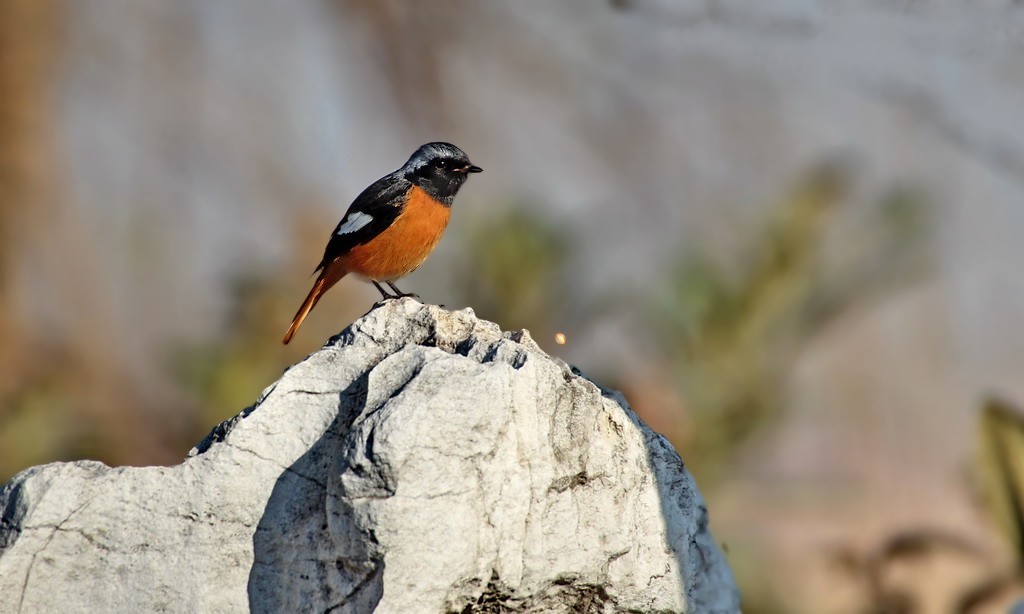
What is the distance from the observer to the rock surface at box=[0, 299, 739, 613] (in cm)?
268

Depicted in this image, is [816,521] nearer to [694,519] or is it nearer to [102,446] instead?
[694,519]

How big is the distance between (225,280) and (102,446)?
5.03ft

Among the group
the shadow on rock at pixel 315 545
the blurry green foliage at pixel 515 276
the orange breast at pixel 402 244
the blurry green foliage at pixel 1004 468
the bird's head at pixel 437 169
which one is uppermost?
the blurry green foliage at pixel 515 276

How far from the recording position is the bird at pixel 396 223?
526cm

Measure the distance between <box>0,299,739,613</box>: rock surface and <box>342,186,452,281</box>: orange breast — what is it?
2171mm

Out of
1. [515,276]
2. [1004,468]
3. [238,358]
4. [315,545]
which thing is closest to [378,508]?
[315,545]

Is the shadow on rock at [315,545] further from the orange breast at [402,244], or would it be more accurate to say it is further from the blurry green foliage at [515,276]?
the blurry green foliage at [515,276]

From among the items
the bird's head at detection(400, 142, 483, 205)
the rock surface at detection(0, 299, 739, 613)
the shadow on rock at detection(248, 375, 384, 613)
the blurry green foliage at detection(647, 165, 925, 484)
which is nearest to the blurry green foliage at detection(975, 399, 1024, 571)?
the blurry green foliage at detection(647, 165, 925, 484)

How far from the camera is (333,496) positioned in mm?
2791

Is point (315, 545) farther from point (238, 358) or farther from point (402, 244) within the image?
point (238, 358)

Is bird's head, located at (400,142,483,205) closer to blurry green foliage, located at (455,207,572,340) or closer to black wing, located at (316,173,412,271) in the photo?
black wing, located at (316,173,412,271)

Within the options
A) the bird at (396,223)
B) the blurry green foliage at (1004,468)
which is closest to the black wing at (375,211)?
the bird at (396,223)

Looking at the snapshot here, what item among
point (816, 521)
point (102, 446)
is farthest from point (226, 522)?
point (102, 446)

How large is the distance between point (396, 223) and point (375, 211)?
12cm
